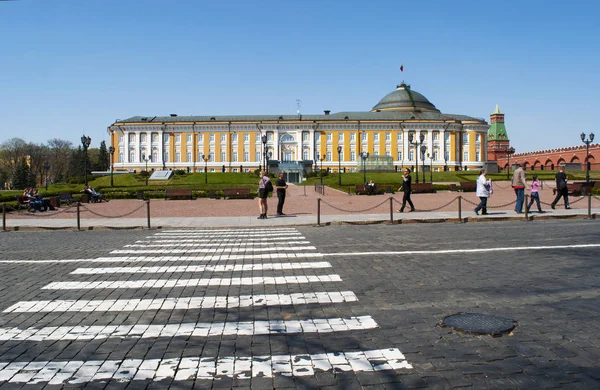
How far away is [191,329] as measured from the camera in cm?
540

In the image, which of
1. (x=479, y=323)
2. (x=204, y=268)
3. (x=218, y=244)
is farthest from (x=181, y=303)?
(x=218, y=244)

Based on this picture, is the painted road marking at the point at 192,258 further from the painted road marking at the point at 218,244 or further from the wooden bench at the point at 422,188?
the wooden bench at the point at 422,188

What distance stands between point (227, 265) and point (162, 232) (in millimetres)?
7546

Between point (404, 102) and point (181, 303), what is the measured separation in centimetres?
10684

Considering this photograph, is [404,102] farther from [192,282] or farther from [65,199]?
[192,282]

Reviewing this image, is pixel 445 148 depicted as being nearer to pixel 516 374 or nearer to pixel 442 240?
pixel 442 240

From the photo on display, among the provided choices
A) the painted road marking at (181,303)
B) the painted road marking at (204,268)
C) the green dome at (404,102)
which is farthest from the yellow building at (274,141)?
the painted road marking at (181,303)

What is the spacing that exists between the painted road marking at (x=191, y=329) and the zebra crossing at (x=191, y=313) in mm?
11

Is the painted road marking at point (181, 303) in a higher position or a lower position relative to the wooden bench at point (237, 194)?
lower

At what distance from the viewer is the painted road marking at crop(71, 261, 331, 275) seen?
879 cm

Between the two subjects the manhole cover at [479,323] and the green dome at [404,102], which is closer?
the manhole cover at [479,323]

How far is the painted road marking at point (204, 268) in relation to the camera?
346 inches

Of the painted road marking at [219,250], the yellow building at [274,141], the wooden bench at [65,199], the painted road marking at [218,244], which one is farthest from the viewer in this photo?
the yellow building at [274,141]

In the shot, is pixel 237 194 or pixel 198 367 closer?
pixel 198 367
